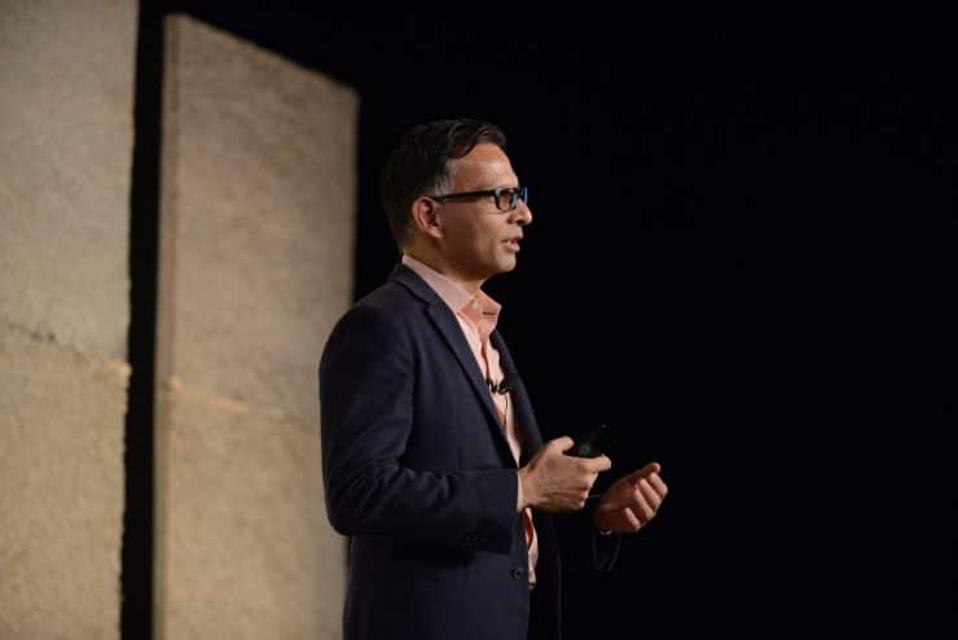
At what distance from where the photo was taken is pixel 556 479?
2039mm

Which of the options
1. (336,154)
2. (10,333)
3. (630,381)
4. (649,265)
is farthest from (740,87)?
(10,333)

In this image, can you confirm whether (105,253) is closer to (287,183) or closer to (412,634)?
(287,183)

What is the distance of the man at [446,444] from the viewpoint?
6.65ft

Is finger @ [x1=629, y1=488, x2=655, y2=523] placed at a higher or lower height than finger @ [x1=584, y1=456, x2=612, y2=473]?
lower

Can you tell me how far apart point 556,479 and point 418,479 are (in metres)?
0.18

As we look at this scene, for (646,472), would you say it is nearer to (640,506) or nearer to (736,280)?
(640,506)

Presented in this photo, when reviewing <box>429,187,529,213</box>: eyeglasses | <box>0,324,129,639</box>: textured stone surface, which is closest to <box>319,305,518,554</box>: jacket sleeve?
<box>429,187,529,213</box>: eyeglasses

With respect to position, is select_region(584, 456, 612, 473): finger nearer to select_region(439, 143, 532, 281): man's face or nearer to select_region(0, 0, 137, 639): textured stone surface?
select_region(439, 143, 532, 281): man's face

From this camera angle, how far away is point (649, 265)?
343 centimetres

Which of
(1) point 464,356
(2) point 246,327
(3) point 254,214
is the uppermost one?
(3) point 254,214

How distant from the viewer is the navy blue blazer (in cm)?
202

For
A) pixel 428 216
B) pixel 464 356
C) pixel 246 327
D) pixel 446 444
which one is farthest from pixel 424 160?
pixel 246 327

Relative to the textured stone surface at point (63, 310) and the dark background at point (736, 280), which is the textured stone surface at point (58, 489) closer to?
the textured stone surface at point (63, 310)

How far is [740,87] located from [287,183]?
3.48 feet
